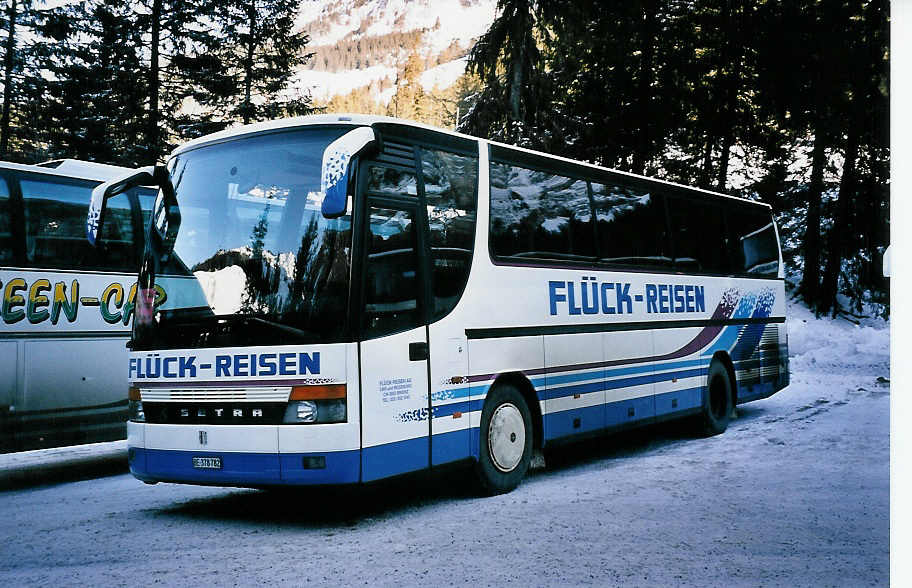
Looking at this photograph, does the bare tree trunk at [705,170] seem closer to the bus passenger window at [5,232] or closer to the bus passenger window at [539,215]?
the bus passenger window at [539,215]

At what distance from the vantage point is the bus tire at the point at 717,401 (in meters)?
13.3

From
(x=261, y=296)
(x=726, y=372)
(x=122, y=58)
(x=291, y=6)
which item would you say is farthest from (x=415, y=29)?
(x=261, y=296)

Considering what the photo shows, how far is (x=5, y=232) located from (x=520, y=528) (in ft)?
20.6

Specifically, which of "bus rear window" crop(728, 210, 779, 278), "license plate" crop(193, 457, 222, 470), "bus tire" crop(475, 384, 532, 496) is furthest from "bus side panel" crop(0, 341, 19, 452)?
"bus rear window" crop(728, 210, 779, 278)

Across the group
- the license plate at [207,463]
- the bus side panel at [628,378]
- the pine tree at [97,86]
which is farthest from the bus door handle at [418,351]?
the pine tree at [97,86]

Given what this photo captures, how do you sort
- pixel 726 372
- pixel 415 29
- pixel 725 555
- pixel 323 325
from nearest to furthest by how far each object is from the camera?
1. pixel 725 555
2. pixel 323 325
3. pixel 726 372
4. pixel 415 29

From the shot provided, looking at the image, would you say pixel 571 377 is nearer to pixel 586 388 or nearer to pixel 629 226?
pixel 586 388

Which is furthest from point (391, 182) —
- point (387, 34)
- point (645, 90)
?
point (387, 34)

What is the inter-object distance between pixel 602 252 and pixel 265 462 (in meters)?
5.14

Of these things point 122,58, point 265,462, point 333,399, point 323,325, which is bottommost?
point 265,462

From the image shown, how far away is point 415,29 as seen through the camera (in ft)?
253

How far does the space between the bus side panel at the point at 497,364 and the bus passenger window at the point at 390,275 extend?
3.10ft

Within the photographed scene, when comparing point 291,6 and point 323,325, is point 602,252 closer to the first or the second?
point 323,325

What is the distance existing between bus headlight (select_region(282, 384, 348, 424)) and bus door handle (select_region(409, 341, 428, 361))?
81 centimetres
